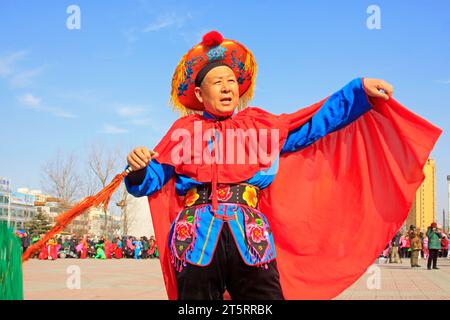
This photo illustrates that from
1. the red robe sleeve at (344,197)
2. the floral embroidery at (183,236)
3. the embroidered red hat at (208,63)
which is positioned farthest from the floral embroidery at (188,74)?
the floral embroidery at (183,236)

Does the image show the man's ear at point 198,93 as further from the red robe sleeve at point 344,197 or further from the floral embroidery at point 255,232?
the floral embroidery at point 255,232

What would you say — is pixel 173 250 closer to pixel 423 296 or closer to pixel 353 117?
pixel 353 117

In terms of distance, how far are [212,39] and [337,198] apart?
1.36 metres

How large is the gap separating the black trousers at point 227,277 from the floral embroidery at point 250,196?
0.23 m

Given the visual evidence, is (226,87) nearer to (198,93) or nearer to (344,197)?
(198,93)

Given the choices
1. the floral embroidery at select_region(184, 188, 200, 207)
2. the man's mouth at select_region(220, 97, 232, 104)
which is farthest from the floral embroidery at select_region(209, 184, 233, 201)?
the man's mouth at select_region(220, 97, 232, 104)

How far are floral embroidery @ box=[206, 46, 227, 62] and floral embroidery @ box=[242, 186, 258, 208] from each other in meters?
0.93

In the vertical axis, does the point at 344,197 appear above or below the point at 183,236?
above

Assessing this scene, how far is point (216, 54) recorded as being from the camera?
144 inches

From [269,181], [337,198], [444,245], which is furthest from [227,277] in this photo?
[444,245]

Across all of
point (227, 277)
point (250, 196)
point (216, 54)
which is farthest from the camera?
point (216, 54)

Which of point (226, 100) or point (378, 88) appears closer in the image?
point (378, 88)
